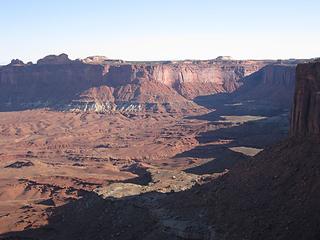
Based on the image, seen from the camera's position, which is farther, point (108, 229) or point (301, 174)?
point (108, 229)

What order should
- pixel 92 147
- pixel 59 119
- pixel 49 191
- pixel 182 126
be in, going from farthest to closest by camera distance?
pixel 59 119, pixel 182 126, pixel 92 147, pixel 49 191

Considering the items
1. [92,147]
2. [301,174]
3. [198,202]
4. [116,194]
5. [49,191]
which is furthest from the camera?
[92,147]

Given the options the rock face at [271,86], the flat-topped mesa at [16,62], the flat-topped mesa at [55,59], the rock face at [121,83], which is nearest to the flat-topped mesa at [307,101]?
the rock face at [271,86]

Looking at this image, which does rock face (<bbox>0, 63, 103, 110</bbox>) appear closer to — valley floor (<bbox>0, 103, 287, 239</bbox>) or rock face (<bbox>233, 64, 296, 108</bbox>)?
valley floor (<bbox>0, 103, 287, 239</bbox>)

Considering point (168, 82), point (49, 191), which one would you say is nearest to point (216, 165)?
point (49, 191)

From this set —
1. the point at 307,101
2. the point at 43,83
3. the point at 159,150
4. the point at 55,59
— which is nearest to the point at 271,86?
the point at 159,150

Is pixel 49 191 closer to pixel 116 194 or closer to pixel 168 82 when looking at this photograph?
pixel 116 194

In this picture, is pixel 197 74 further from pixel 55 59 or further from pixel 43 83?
pixel 43 83
